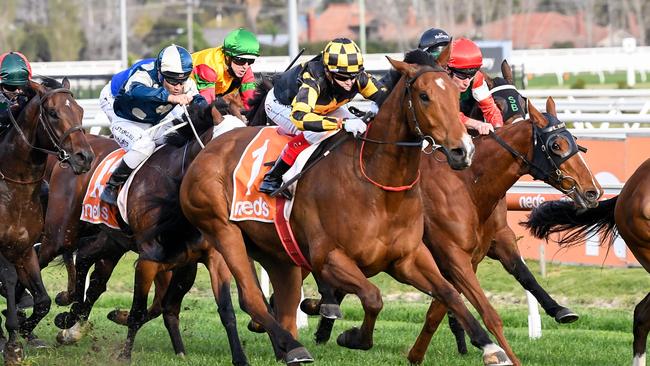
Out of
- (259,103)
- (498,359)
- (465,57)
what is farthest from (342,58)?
(259,103)

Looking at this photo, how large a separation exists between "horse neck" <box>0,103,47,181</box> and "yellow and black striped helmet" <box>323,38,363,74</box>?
7.36 ft

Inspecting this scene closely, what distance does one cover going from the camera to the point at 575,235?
316 inches

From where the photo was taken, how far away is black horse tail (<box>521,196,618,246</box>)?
7.90 meters

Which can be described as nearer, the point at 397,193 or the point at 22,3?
the point at 397,193

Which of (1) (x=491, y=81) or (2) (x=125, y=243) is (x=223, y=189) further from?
(1) (x=491, y=81)

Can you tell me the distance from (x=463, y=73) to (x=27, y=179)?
2819 millimetres

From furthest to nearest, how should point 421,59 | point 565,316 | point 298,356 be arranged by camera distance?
point 565,316, point 298,356, point 421,59

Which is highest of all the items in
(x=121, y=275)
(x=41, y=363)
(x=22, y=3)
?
(x=41, y=363)

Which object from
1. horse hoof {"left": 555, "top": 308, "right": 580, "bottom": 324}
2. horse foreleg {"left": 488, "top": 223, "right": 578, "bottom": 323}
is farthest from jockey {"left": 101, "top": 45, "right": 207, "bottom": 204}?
horse hoof {"left": 555, "top": 308, "right": 580, "bottom": 324}

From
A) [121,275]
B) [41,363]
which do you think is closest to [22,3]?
[121,275]

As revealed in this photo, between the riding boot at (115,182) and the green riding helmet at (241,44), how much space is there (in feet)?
3.58

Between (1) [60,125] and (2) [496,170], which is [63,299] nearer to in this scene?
(1) [60,125]

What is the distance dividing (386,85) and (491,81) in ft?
7.07

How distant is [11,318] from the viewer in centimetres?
762
